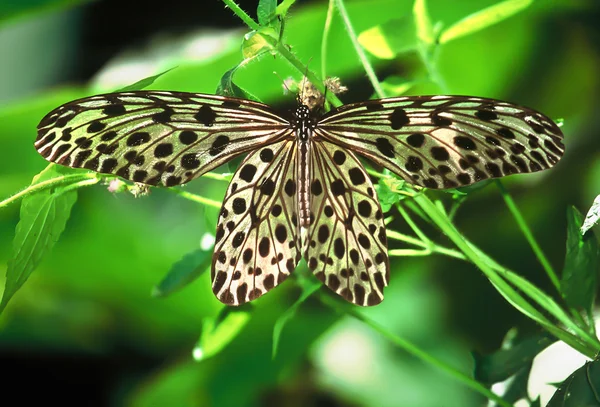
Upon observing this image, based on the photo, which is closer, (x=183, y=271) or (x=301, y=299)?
(x=301, y=299)

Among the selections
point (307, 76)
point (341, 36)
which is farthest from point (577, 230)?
point (341, 36)

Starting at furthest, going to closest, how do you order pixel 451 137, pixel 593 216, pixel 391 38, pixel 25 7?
pixel 25 7
pixel 391 38
pixel 451 137
pixel 593 216

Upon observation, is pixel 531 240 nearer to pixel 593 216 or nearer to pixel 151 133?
pixel 593 216

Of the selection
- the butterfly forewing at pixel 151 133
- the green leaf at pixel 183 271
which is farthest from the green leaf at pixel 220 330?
the butterfly forewing at pixel 151 133

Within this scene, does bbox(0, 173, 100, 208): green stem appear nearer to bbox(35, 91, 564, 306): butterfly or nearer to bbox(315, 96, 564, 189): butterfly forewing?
bbox(35, 91, 564, 306): butterfly

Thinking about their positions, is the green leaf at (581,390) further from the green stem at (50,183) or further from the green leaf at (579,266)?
the green stem at (50,183)

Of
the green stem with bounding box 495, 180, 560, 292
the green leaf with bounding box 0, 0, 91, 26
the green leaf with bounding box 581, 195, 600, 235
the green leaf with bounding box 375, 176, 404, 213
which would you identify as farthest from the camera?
the green leaf with bounding box 0, 0, 91, 26

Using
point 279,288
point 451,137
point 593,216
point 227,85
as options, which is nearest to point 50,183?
point 227,85

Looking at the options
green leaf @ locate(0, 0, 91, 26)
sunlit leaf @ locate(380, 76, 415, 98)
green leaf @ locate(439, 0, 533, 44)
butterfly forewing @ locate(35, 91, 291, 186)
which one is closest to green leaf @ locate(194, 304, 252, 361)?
butterfly forewing @ locate(35, 91, 291, 186)
